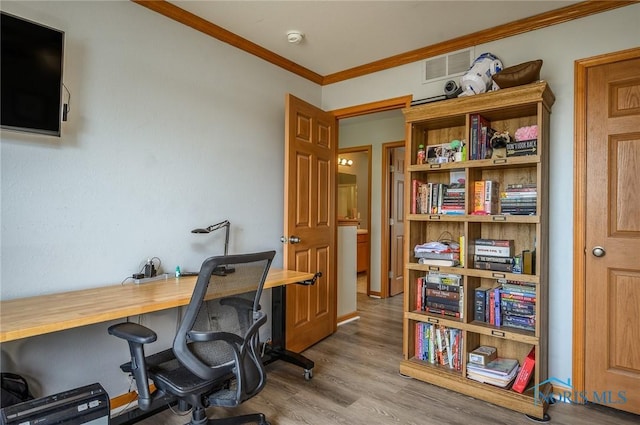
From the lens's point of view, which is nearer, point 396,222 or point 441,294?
point 441,294

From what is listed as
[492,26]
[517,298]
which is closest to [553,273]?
[517,298]

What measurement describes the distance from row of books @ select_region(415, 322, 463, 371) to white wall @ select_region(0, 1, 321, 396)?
150 centimetres

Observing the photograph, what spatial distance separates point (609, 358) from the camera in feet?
7.16

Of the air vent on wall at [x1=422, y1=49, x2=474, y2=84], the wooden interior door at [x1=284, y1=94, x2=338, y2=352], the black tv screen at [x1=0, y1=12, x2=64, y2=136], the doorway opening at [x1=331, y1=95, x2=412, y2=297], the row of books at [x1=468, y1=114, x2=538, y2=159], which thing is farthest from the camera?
the doorway opening at [x1=331, y1=95, x2=412, y2=297]

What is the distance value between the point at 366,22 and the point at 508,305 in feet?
7.01

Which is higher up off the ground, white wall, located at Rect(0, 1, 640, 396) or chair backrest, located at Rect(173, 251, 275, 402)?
white wall, located at Rect(0, 1, 640, 396)

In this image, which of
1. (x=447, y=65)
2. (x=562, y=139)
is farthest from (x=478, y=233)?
(x=447, y=65)

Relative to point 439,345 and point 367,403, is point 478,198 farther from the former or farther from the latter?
point 367,403

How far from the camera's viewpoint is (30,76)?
5.41 feet

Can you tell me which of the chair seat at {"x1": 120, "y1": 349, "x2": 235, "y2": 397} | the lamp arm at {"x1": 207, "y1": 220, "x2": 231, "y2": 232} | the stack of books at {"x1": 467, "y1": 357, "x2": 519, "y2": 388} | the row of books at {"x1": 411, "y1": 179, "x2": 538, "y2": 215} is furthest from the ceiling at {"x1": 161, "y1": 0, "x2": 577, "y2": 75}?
the stack of books at {"x1": 467, "y1": 357, "x2": 519, "y2": 388}

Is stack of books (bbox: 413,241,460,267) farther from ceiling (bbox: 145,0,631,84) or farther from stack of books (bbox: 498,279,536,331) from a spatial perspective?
ceiling (bbox: 145,0,631,84)

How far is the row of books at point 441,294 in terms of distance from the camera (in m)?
2.52

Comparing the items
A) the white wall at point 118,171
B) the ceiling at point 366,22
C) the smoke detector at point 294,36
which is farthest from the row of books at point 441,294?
the smoke detector at point 294,36

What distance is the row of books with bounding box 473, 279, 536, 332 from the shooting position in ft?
7.40
